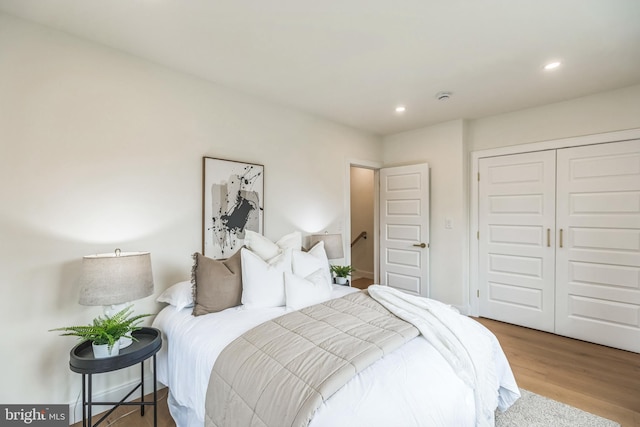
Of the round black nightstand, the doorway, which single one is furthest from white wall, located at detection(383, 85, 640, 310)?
the round black nightstand

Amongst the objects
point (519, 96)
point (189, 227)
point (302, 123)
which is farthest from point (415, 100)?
point (189, 227)

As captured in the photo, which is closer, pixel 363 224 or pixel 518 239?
pixel 518 239

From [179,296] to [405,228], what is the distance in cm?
304

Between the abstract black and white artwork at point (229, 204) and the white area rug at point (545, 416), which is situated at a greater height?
the abstract black and white artwork at point (229, 204)

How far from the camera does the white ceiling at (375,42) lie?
169 centimetres

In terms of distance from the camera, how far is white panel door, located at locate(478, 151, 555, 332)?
3.24m

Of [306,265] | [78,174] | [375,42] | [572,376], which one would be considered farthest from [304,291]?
[572,376]

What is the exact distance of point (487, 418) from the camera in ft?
5.00

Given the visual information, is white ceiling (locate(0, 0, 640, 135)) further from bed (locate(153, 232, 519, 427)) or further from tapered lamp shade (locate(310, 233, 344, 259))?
bed (locate(153, 232, 519, 427))

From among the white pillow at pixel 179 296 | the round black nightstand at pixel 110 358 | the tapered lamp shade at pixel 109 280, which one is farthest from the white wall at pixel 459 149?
the tapered lamp shade at pixel 109 280

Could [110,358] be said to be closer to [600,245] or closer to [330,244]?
[330,244]

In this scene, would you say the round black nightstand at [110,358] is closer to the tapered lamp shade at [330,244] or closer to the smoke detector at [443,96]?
the tapered lamp shade at [330,244]

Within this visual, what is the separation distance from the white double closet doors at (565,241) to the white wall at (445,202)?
28 cm

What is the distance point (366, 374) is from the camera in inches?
49.3
